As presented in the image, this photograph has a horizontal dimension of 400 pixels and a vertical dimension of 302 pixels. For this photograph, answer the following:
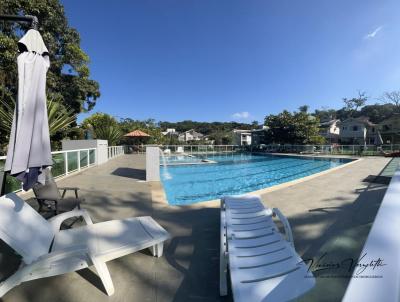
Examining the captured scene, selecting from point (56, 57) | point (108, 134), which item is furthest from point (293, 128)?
point (56, 57)

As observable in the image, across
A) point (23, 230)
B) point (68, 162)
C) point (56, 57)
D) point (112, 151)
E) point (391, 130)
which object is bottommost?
point (23, 230)

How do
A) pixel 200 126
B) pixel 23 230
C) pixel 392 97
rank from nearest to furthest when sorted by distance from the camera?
pixel 23 230 → pixel 392 97 → pixel 200 126

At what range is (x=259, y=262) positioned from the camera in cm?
183

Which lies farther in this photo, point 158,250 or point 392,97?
point 392,97

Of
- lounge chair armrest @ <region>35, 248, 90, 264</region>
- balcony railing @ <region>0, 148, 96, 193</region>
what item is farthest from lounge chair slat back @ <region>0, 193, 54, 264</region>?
balcony railing @ <region>0, 148, 96, 193</region>

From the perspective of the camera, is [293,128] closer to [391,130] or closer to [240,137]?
[391,130]

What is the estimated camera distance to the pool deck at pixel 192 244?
80.4 inches

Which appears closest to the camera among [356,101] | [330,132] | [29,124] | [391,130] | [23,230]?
[23,230]

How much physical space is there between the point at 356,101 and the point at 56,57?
185 ft

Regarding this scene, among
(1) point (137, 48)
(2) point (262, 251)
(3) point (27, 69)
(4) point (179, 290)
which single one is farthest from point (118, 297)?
(1) point (137, 48)

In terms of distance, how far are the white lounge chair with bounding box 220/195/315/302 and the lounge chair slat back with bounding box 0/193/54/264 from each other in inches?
64.5

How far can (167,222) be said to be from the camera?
146 inches

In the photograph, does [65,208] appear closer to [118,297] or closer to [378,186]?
[118,297]

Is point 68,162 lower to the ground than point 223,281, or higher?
higher
